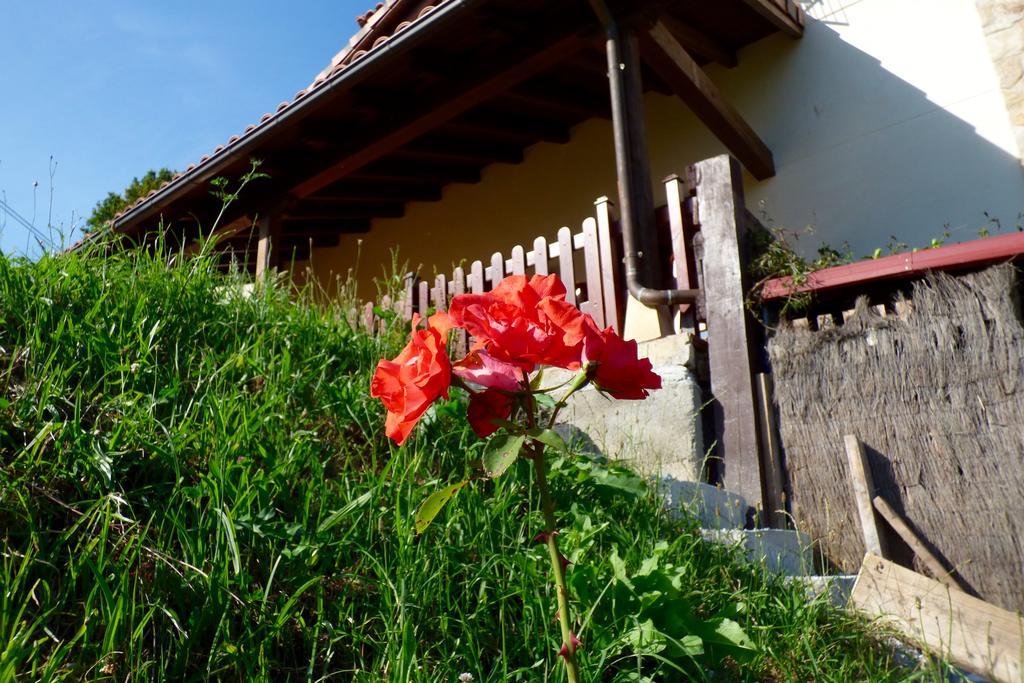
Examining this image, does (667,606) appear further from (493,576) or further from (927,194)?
(927,194)

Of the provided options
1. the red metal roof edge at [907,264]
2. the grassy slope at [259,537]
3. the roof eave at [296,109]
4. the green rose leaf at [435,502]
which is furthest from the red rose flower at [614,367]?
the roof eave at [296,109]

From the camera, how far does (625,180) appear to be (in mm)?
4516

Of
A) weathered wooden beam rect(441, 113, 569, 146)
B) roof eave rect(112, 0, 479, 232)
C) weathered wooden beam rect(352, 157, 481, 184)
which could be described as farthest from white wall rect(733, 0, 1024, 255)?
weathered wooden beam rect(352, 157, 481, 184)

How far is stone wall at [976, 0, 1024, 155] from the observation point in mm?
5176

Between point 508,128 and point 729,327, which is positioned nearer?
point 729,327

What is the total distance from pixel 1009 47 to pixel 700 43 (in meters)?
2.09

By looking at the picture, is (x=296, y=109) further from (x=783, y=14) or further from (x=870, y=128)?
(x=870, y=128)

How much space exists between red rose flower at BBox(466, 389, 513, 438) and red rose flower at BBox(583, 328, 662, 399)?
13 cm

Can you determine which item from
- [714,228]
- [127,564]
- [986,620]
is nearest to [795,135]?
[714,228]

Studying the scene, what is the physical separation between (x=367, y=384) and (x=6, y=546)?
137 centimetres

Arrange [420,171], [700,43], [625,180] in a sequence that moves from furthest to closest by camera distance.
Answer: [420,171], [700,43], [625,180]

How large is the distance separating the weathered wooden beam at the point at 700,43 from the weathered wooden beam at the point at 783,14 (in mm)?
462

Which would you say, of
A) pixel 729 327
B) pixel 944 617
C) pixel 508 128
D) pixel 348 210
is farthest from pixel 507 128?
pixel 944 617

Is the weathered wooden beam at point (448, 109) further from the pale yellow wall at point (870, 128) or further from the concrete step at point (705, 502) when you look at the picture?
the concrete step at point (705, 502)
